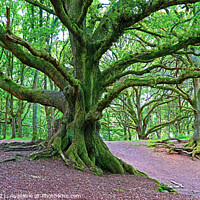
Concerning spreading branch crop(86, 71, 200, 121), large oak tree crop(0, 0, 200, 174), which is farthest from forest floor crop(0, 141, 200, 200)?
spreading branch crop(86, 71, 200, 121)

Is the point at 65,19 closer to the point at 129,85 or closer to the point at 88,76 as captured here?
the point at 88,76

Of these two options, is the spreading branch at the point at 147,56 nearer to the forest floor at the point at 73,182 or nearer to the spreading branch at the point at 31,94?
the spreading branch at the point at 31,94

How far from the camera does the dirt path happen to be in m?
7.68

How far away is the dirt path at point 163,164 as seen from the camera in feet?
25.2

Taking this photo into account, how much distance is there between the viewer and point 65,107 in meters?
6.51

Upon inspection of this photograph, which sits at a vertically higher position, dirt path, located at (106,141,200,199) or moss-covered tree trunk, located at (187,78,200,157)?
moss-covered tree trunk, located at (187,78,200,157)

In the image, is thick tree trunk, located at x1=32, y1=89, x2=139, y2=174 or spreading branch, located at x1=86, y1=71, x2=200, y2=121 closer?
spreading branch, located at x1=86, y1=71, x2=200, y2=121

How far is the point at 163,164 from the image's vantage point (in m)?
9.80

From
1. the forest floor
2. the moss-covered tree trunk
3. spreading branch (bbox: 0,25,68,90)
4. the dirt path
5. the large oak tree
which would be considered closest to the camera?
the forest floor

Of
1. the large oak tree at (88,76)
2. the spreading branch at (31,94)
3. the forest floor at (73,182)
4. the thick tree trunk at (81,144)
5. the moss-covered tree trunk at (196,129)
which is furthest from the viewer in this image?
the moss-covered tree trunk at (196,129)

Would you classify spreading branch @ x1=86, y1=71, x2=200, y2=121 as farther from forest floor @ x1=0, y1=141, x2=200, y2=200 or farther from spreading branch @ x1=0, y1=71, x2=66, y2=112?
forest floor @ x1=0, y1=141, x2=200, y2=200

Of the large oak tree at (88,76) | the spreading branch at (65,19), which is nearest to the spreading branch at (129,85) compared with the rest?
the large oak tree at (88,76)

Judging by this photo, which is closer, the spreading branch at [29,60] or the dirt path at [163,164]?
the spreading branch at [29,60]

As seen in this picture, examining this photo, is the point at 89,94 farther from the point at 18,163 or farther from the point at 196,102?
the point at 196,102
